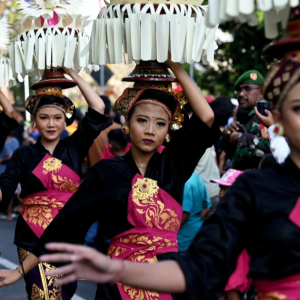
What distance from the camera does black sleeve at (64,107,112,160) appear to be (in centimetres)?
479

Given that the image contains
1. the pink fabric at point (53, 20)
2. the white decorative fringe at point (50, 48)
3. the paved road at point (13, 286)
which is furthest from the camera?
the paved road at point (13, 286)

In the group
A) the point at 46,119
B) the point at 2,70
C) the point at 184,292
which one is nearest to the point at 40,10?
the point at 46,119

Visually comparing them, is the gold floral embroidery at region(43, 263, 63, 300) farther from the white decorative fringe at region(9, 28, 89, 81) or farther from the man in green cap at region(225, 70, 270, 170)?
the man in green cap at region(225, 70, 270, 170)

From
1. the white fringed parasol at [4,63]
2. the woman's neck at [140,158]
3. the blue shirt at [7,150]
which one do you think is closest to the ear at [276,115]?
the woman's neck at [140,158]

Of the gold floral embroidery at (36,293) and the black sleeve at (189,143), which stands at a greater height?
the black sleeve at (189,143)

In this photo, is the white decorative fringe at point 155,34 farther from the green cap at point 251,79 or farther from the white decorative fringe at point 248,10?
the green cap at point 251,79

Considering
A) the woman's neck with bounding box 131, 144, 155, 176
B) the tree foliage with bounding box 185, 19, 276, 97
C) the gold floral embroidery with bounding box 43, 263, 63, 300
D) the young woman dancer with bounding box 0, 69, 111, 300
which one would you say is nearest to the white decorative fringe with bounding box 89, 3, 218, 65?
the woman's neck with bounding box 131, 144, 155, 176

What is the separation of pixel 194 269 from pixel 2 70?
4131 millimetres

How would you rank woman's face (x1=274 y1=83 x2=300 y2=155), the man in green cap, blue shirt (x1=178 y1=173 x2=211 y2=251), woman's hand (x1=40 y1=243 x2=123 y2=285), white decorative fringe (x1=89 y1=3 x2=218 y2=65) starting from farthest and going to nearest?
blue shirt (x1=178 y1=173 x2=211 y2=251) → the man in green cap → white decorative fringe (x1=89 y1=3 x2=218 y2=65) → woman's face (x1=274 y1=83 x2=300 y2=155) → woman's hand (x1=40 y1=243 x2=123 y2=285)

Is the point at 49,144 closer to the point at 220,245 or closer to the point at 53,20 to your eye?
the point at 53,20

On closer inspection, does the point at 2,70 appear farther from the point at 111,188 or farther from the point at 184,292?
the point at 184,292

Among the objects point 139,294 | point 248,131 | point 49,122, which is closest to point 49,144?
point 49,122

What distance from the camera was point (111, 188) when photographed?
3.31 m

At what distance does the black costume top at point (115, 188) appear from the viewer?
3.23 m
